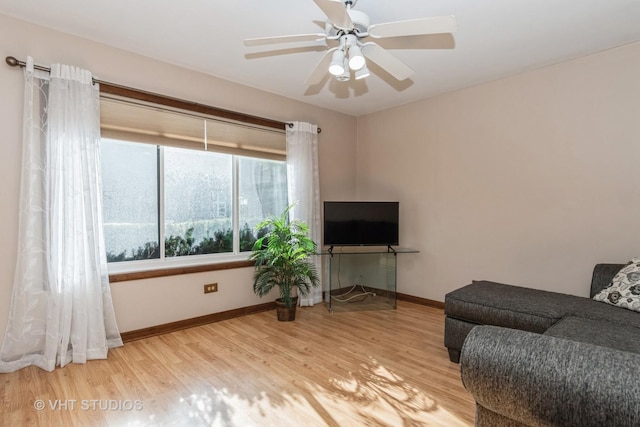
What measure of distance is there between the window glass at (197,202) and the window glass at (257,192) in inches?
6.0

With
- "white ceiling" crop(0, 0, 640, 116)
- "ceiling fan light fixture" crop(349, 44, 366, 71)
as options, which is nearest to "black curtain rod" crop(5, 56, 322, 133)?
"white ceiling" crop(0, 0, 640, 116)

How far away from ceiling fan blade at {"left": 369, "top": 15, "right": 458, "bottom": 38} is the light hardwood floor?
215cm

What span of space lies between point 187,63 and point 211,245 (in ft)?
6.03

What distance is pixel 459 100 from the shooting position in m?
3.89

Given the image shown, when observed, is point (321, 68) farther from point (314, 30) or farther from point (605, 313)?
point (605, 313)

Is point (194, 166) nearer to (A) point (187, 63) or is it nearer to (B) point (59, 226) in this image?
(A) point (187, 63)

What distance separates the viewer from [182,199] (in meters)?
3.46

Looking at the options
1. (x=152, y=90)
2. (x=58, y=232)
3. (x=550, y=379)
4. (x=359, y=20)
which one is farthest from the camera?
(x=152, y=90)

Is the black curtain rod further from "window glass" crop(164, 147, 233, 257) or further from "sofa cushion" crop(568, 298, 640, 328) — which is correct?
"sofa cushion" crop(568, 298, 640, 328)

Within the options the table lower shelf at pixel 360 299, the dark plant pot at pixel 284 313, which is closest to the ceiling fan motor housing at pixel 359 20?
the dark plant pot at pixel 284 313

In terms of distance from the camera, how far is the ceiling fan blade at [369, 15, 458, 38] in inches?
67.6

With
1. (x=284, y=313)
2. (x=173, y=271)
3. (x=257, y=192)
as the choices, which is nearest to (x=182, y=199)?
(x=173, y=271)

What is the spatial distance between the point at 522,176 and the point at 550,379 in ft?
9.66

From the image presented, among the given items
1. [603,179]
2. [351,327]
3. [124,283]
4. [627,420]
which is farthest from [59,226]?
[603,179]
